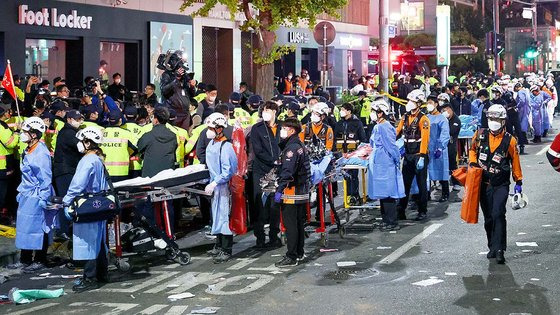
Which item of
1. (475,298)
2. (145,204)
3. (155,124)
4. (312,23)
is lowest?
(475,298)

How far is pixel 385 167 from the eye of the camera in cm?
1598

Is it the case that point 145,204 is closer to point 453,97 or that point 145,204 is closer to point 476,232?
point 476,232

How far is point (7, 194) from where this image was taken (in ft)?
54.1

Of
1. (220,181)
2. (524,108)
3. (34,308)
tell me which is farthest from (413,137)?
(524,108)

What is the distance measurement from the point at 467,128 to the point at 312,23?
4872mm

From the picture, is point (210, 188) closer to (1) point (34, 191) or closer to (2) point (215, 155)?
(2) point (215, 155)

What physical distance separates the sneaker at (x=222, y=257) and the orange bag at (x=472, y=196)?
9.99 ft

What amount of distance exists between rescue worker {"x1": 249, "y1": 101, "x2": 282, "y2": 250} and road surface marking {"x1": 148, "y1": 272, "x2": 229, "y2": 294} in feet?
6.85

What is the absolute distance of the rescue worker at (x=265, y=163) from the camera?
14.6 m

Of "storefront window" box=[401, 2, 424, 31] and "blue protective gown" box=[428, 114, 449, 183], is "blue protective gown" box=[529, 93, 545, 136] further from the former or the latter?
"storefront window" box=[401, 2, 424, 31]

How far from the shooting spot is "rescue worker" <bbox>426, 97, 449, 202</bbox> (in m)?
18.2

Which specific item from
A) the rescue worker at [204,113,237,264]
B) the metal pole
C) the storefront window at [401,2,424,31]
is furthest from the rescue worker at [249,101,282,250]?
the storefront window at [401,2,424,31]

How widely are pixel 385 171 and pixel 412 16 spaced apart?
5814 centimetres

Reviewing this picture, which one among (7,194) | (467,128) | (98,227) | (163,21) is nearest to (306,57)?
(163,21)
